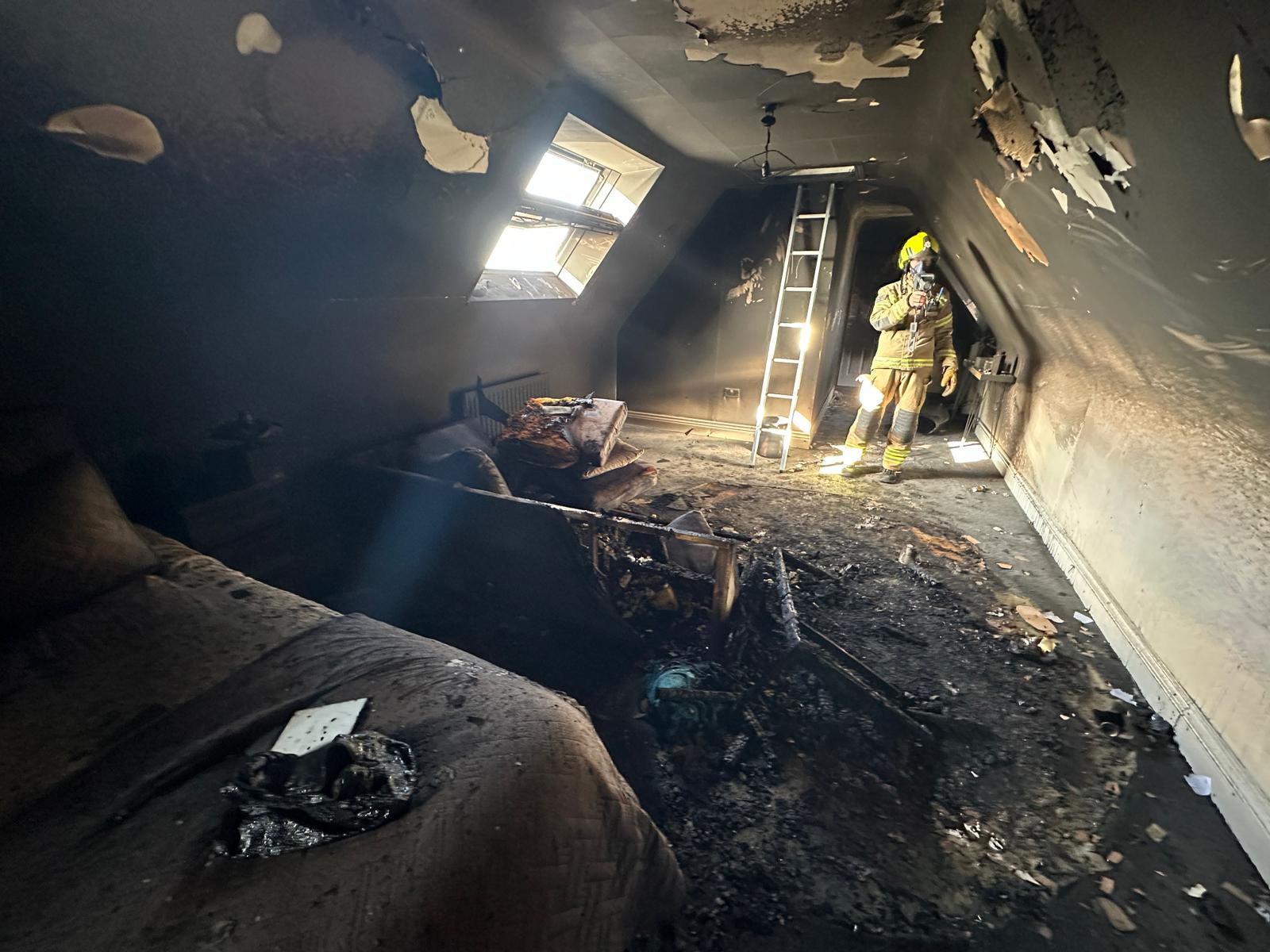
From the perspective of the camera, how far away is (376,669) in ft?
4.42

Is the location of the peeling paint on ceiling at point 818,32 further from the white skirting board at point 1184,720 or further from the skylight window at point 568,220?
the white skirting board at point 1184,720

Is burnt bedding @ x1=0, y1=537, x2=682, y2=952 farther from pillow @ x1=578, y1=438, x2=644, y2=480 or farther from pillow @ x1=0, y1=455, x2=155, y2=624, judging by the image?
pillow @ x1=578, y1=438, x2=644, y2=480

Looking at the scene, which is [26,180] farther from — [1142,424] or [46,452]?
[1142,424]

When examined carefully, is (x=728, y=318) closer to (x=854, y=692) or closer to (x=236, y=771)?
(x=854, y=692)

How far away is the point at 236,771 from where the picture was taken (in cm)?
107

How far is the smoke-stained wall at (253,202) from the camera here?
148cm

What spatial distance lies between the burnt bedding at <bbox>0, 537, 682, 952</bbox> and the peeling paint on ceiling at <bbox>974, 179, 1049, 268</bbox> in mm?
2923

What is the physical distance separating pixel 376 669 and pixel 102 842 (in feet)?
1.73

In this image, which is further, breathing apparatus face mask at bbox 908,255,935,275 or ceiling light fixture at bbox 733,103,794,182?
breathing apparatus face mask at bbox 908,255,935,275

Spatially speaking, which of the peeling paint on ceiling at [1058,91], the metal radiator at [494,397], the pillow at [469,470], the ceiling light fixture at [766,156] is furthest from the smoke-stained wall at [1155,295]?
the metal radiator at [494,397]

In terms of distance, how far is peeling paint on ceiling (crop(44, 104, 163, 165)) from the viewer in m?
1.47

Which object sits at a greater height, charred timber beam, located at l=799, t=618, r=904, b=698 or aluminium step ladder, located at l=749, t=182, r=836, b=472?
aluminium step ladder, located at l=749, t=182, r=836, b=472

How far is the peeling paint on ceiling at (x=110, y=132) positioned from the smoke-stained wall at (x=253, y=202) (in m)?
0.02

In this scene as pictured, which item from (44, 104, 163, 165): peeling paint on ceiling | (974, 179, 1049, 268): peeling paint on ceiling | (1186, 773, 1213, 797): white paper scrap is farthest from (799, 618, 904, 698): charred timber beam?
(44, 104, 163, 165): peeling paint on ceiling
